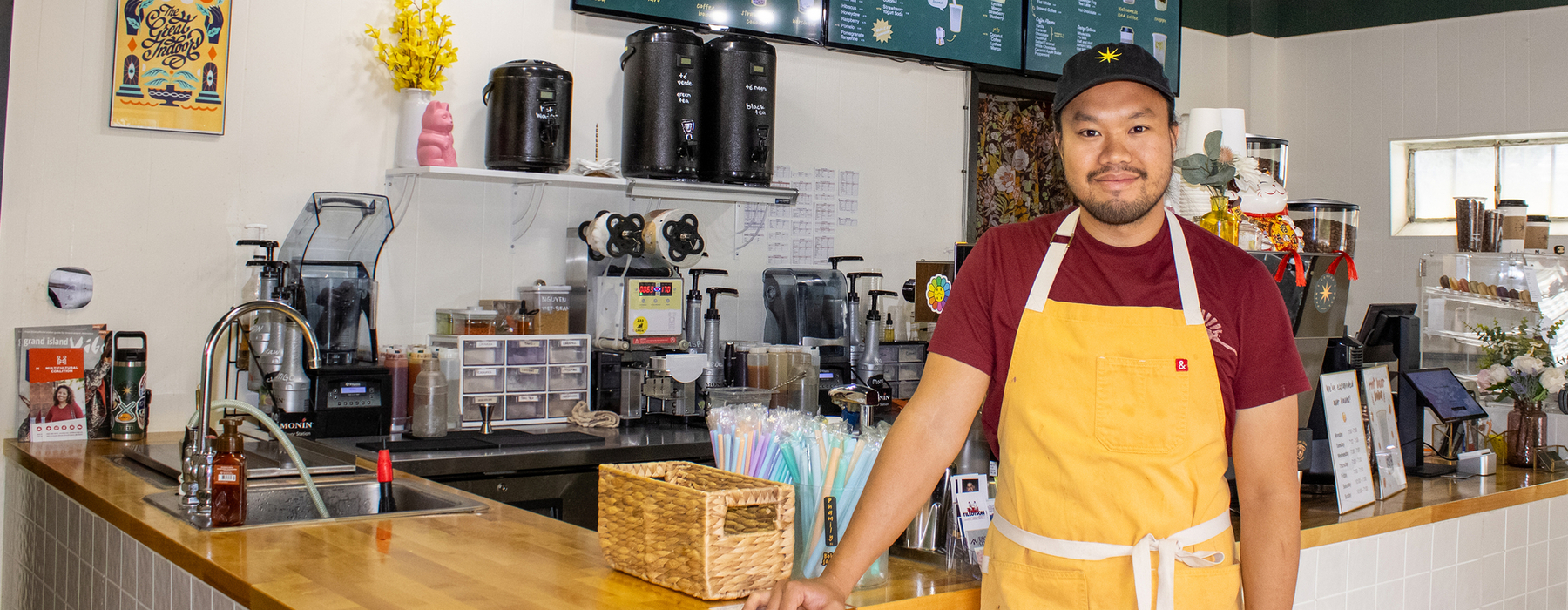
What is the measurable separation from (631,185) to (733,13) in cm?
98

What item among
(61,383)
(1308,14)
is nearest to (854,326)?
(61,383)

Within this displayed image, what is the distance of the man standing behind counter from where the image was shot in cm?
168

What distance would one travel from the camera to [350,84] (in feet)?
13.3

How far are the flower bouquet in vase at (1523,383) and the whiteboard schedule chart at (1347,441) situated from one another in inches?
35.0

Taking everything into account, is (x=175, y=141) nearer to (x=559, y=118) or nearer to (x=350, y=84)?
(x=350, y=84)

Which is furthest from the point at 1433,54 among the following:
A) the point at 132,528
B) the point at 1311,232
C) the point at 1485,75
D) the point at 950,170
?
the point at 132,528

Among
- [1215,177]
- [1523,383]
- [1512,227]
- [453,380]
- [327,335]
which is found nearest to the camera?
[1215,177]

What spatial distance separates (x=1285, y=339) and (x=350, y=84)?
3.28m

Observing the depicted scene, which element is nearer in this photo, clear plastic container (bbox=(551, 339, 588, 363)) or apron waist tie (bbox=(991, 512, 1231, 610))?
apron waist tie (bbox=(991, 512, 1231, 610))

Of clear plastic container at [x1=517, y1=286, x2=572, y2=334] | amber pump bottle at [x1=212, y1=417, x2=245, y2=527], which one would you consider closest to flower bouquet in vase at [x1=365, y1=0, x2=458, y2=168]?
clear plastic container at [x1=517, y1=286, x2=572, y2=334]

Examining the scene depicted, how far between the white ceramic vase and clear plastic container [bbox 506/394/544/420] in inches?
33.2

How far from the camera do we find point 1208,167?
2.52 m

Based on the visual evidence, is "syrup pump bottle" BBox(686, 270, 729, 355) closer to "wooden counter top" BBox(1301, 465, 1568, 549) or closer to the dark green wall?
"wooden counter top" BBox(1301, 465, 1568, 549)

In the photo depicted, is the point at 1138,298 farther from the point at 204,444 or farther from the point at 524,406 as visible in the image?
the point at 524,406
